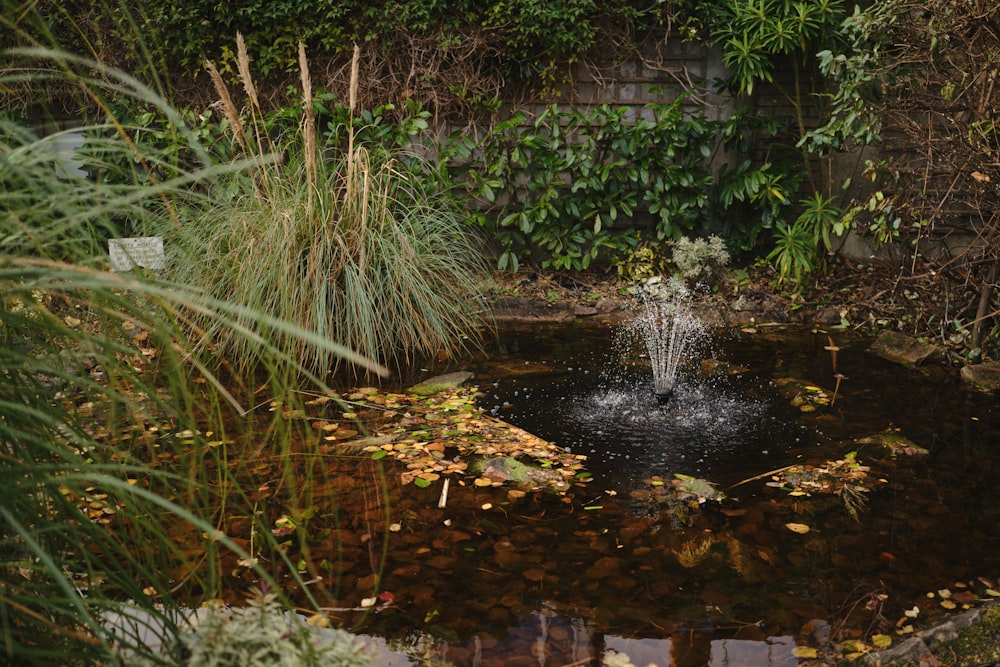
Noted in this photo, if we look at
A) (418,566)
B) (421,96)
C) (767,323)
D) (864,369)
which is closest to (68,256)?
(418,566)

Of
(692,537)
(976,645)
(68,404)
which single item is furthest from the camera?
(692,537)

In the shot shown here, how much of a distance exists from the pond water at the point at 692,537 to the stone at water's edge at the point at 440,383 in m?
0.17

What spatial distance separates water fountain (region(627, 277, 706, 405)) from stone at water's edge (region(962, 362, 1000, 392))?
1362 millimetres

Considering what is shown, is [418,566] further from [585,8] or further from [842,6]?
[842,6]

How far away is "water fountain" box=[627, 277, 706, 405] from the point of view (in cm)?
424

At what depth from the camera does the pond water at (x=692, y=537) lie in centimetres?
221

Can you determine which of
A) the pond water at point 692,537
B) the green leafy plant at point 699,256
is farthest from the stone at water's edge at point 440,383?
the green leafy plant at point 699,256

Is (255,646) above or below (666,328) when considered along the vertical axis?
above

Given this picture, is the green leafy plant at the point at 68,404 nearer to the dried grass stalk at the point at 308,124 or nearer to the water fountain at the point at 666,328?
the dried grass stalk at the point at 308,124

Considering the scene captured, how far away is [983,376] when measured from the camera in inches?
162

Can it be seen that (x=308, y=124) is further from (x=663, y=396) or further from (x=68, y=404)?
(x=68, y=404)

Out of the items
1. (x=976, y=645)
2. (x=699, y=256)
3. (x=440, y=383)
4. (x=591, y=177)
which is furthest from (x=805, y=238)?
(x=976, y=645)

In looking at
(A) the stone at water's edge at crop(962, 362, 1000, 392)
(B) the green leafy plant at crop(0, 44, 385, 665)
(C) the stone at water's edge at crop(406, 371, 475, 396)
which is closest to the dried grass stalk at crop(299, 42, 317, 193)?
(C) the stone at water's edge at crop(406, 371, 475, 396)

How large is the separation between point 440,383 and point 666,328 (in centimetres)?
164
